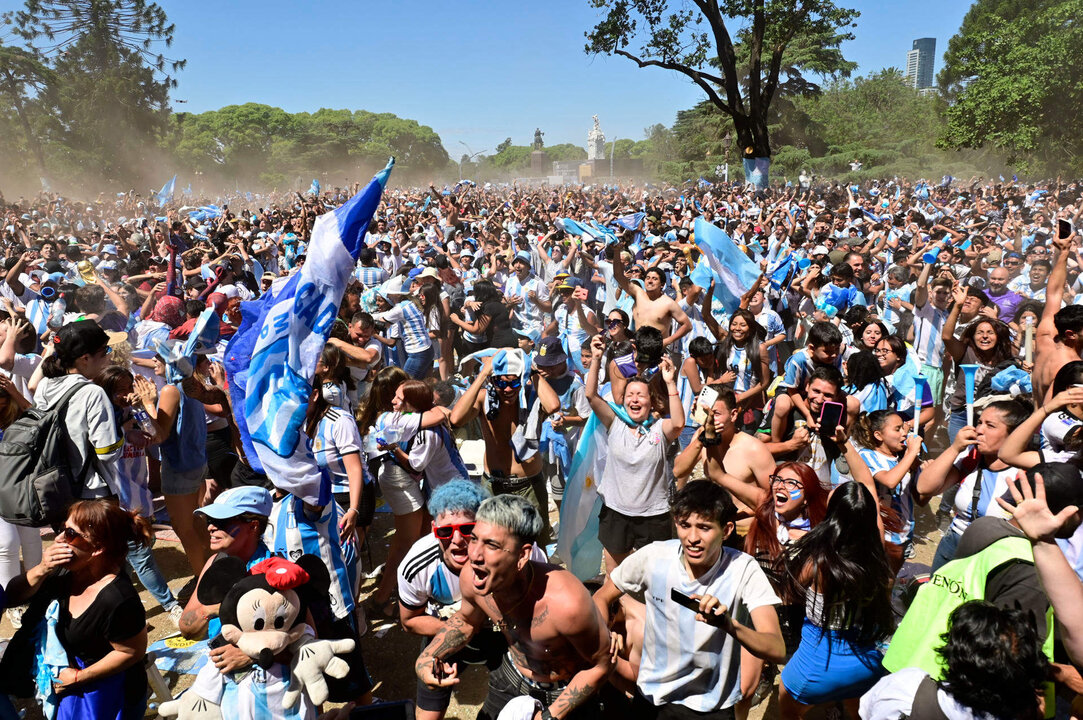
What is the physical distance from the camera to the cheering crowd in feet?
8.94

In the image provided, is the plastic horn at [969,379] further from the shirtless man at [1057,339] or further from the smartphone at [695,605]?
the smartphone at [695,605]

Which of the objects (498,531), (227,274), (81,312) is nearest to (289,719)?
(498,531)

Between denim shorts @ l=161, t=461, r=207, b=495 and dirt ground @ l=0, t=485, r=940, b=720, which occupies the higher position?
denim shorts @ l=161, t=461, r=207, b=495

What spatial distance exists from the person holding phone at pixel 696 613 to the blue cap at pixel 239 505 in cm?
169

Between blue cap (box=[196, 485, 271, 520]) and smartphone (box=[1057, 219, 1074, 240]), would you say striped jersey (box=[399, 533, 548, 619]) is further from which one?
smartphone (box=[1057, 219, 1074, 240])

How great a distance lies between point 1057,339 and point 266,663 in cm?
508

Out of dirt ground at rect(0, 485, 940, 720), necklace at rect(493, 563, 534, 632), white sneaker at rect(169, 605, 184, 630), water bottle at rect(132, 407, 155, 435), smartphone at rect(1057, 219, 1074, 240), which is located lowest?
dirt ground at rect(0, 485, 940, 720)

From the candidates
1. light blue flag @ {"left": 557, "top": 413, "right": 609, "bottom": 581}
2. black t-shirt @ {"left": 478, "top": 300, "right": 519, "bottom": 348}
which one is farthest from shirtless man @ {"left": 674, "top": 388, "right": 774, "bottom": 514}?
black t-shirt @ {"left": 478, "top": 300, "right": 519, "bottom": 348}

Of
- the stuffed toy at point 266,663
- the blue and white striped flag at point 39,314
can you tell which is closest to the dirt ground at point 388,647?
the stuffed toy at point 266,663

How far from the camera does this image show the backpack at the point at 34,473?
12.7 feet

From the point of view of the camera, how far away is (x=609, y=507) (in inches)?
185

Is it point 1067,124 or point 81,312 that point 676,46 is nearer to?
point 1067,124

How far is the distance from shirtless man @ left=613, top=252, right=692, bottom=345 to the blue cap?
15.8ft

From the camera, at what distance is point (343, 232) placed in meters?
3.85
